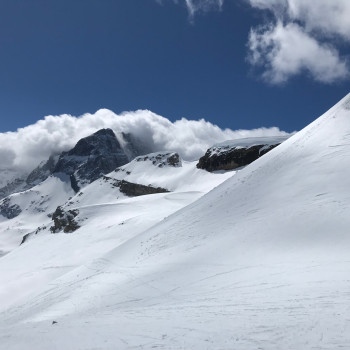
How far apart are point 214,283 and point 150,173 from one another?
123 m

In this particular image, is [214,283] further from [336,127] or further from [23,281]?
Answer: [23,281]

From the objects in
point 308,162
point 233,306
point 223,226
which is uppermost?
point 308,162

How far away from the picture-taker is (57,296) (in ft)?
72.2

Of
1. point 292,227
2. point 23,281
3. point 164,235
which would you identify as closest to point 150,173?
point 23,281

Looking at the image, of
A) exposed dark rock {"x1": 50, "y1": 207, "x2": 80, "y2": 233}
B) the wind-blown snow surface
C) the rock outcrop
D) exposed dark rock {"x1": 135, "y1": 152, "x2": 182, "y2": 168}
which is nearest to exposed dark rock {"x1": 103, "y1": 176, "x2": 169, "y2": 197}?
exposed dark rock {"x1": 135, "y1": 152, "x2": 182, "y2": 168}

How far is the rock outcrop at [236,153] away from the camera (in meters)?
103

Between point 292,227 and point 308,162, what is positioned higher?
point 308,162

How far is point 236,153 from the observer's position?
108m

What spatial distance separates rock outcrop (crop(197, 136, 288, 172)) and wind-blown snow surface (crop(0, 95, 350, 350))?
72.9m

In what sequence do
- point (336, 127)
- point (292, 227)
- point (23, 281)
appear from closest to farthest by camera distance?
point (292, 227) → point (336, 127) → point (23, 281)

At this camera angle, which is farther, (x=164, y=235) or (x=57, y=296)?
(x=164, y=235)

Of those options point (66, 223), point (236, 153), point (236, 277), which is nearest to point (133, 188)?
point (236, 153)

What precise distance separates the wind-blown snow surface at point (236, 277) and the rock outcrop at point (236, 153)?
239 ft

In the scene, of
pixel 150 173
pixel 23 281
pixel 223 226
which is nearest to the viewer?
pixel 223 226
